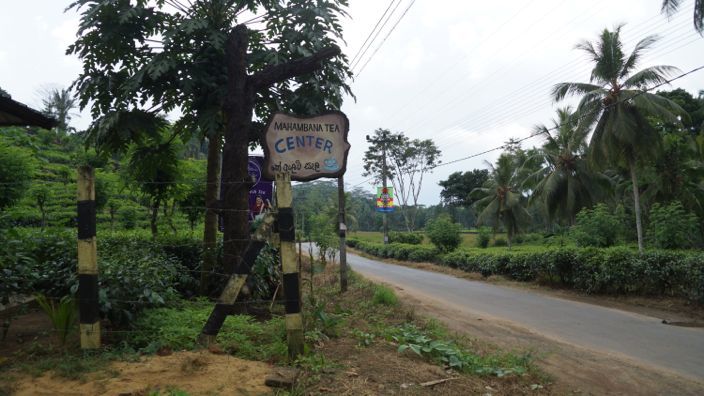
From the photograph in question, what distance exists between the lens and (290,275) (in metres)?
4.28

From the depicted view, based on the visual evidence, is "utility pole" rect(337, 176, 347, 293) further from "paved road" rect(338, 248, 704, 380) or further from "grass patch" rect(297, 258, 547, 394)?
"grass patch" rect(297, 258, 547, 394)

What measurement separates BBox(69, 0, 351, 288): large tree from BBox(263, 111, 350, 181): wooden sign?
1.21m

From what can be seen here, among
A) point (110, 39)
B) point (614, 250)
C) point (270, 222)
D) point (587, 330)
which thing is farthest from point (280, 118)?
point (614, 250)

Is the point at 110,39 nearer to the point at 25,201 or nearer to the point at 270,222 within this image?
the point at 270,222

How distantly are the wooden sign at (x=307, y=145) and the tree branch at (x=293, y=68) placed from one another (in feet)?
2.65

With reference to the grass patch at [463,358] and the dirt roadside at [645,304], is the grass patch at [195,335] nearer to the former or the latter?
the grass patch at [463,358]

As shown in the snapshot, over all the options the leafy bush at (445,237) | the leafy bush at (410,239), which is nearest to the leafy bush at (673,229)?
the leafy bush at (445,237)

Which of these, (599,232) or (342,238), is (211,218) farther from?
(599,232)

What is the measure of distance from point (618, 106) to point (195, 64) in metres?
19.0

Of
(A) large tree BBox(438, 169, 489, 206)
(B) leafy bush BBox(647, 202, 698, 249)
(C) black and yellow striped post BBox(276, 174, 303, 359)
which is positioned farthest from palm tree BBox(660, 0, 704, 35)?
(A) large tree BBox(438, 169, 489, 206)

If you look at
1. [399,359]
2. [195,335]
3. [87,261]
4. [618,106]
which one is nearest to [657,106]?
[618,106]

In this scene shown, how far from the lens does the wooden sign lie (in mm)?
5508

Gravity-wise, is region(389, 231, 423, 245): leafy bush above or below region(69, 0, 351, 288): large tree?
below

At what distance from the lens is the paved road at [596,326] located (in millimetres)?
7320
